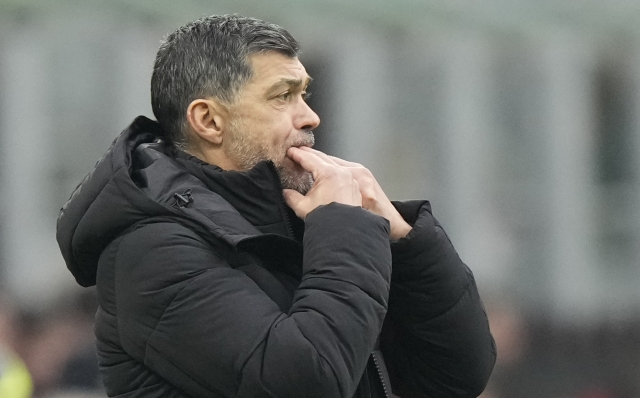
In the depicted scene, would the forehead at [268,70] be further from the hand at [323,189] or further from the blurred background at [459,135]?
the blurred background at [459,135]

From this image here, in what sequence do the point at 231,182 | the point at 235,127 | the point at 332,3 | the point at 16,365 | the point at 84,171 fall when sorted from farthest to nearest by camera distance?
the point at 332,3, the point at 84,171, the point at 16,365, the point at 235,127, the point at 231,182

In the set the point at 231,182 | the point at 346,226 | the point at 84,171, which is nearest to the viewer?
the point at 346,226

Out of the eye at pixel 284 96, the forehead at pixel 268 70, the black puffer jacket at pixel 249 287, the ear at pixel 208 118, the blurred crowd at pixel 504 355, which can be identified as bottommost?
the blurred crowd at pixel 504 355

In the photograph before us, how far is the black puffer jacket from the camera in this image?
148 cm

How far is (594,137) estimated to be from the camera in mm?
5379

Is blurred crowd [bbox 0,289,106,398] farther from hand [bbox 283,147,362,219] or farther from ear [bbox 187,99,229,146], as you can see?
hand [bbox 283,147,362,219]

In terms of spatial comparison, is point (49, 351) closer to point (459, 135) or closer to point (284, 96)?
point (459, 135)

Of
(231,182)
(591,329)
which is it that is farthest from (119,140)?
(591,329)

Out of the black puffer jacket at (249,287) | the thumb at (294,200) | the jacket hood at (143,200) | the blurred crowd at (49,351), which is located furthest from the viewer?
the blurred crowd at (49,351)

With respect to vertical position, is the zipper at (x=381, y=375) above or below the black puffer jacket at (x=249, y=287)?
below

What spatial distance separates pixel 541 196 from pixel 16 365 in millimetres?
2981

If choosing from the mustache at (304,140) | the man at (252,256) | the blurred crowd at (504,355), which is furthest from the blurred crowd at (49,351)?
the mustache at (304,140)

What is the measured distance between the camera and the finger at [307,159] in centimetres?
179

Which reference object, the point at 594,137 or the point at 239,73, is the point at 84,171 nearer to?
the point at 594,137
